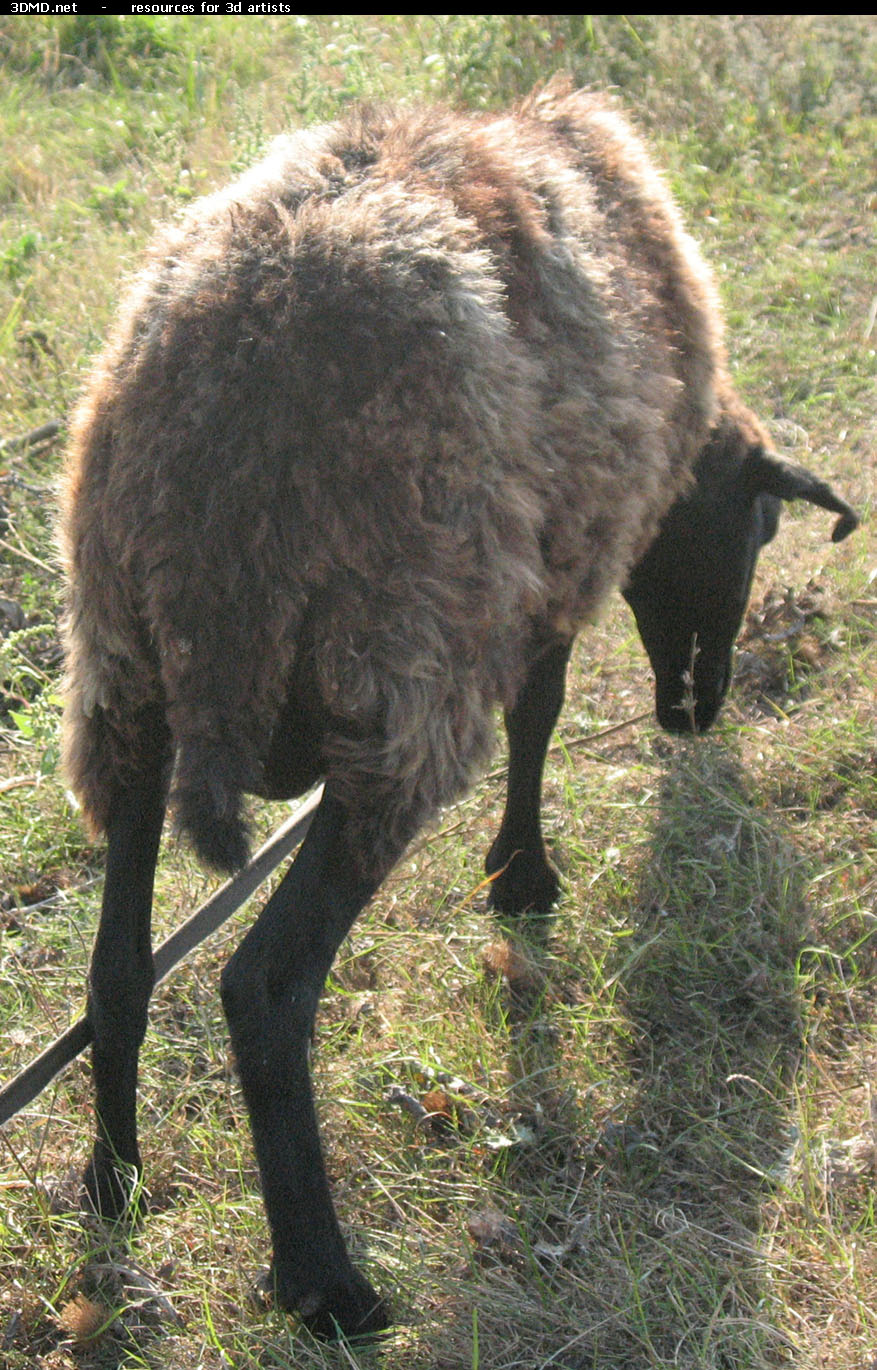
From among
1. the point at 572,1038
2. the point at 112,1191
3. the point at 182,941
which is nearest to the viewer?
the point at 112,1191

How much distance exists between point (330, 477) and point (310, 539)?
0.12 meters

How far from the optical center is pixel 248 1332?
2.39m

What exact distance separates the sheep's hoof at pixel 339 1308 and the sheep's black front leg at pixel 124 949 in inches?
18.2

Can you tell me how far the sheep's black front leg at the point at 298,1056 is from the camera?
231cm

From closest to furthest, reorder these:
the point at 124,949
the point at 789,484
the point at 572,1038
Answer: the point at 124,949 < the point at 572,1038 < the point at 789,484

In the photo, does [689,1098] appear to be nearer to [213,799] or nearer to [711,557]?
[213,799]

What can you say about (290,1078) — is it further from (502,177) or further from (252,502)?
(502,177)

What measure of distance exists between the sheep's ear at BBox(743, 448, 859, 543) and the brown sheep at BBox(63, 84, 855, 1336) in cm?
110

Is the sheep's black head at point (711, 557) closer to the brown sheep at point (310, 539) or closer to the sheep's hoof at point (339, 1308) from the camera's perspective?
the brown sheep at point (310, 539)

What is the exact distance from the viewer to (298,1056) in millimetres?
2318

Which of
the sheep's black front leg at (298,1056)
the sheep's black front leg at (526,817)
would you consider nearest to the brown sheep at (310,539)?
the sheep's black front leg at (298,1056)

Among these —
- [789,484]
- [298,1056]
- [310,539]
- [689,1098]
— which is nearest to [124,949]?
[298,1056]

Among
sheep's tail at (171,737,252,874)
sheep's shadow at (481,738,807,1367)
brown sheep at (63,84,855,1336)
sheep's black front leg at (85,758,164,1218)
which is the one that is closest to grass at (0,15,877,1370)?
sheep's shadow at (481,738,807,1367)

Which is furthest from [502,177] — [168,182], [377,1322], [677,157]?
[677,157]
